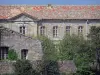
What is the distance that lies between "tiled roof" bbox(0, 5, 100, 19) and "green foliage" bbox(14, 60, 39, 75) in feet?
91.4

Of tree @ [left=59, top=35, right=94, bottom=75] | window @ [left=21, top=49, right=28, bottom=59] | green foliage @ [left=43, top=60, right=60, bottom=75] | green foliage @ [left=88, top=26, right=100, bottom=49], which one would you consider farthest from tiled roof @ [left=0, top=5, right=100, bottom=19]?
green foliage @ [left=43, top=60, right=60, bottom=75]

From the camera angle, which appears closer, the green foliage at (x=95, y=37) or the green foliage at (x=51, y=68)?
the green foliage at (x=51, y=68)

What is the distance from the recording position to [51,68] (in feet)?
126

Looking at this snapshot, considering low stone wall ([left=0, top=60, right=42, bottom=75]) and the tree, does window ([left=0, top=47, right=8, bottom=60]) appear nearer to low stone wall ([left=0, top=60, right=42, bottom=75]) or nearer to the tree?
low stone wall ([left=0, top=60, right=42, bottom=75])

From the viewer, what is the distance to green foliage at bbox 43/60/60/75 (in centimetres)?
3791

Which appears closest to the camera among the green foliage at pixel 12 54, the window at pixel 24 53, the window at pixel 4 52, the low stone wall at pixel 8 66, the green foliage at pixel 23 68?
the green foliage at pixel 23 68

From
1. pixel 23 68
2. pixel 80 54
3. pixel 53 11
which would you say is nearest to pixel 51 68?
pixel 23 68

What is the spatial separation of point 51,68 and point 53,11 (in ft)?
92.8

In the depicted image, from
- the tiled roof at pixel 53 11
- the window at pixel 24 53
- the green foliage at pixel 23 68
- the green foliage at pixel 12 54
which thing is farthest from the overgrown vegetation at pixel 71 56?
the tiled roof at pixel 53 11

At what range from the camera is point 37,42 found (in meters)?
40.5

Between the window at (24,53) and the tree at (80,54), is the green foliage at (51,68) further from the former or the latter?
the tree at (80,54)

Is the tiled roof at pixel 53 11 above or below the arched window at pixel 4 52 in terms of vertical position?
above

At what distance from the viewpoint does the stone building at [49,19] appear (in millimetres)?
64688

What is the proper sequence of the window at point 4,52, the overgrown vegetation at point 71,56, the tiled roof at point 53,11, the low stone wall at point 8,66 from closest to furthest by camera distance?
the overgrown vegetation at point 71,56 < the low stone wall at point 8,66 < the window at point 4,52 < the tiled roof at point 53,11
